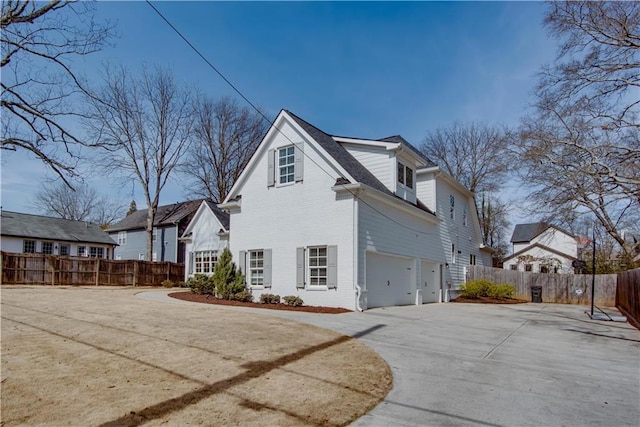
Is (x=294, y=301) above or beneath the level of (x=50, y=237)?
beneath

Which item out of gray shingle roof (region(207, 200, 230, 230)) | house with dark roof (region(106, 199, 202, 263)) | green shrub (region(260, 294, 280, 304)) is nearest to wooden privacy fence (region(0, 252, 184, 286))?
house with dark roof (region(106, 199, 202, 263))

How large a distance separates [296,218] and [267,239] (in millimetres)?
1693

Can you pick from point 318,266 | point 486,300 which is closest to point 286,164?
point 318,266

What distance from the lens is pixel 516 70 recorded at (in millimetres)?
12789

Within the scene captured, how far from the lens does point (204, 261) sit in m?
25.0

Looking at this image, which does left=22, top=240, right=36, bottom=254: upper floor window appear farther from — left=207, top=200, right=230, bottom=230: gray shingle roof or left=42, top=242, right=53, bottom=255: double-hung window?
left=207, top=200, right=230, bottom=230: gray shingle roof

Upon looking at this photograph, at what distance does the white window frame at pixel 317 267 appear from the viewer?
14789 millimetres

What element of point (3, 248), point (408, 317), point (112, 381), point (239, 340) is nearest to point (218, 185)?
point (3, 248)

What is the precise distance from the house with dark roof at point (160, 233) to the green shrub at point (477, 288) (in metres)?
23.4

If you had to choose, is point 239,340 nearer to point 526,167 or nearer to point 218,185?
point 526,167

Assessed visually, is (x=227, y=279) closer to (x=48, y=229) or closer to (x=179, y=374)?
(x=179, y=374)

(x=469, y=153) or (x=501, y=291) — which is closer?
(x=501, y=291)

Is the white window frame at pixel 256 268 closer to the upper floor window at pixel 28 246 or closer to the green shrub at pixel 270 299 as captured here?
the green shrub at pixel 270 299

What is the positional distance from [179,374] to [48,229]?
3397 cm
